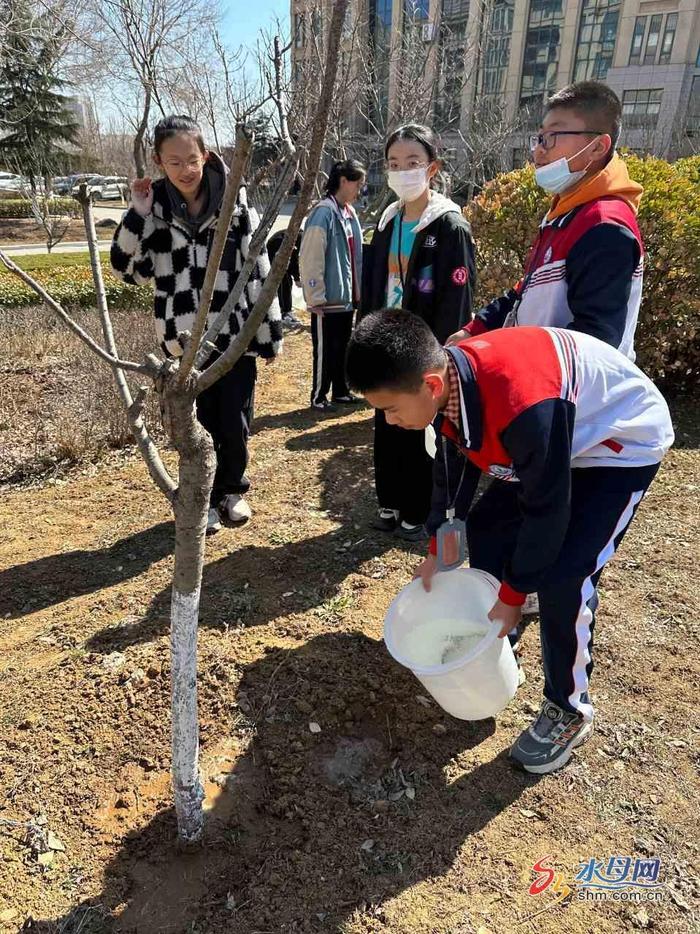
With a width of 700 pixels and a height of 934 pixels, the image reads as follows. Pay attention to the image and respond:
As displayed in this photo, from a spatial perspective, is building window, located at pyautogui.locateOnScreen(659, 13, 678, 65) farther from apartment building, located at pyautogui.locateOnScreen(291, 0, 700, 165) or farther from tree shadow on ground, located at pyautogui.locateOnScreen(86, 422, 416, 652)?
tree shadow on ground, located at pyautogui.locateOnScreen(86, 422, 416, 652)

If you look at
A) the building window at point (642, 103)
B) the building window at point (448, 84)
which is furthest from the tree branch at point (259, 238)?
the building window at point (642, 103)

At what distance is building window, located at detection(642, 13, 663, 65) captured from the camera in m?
32.0

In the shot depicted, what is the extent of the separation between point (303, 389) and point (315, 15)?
4.99 m

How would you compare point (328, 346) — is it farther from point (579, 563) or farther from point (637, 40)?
point (637, 40)

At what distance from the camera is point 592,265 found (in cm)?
184

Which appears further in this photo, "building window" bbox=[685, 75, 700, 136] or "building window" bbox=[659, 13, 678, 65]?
"building window" bbox=[659, 13, 678, 65]

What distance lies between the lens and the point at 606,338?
6.05 ft

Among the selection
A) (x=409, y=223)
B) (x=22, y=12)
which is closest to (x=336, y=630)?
(x=409, y=223)

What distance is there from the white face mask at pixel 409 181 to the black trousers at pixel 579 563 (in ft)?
4.87

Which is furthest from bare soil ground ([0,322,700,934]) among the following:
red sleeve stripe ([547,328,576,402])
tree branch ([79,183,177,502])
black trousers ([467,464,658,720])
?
red sleeve stripe ([547,328,576,402])

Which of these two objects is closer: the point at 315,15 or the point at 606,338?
the point at 606,338

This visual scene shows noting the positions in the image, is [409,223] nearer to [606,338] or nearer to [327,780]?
[606,338]

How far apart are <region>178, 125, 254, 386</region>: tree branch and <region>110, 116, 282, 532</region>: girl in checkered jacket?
4.84ft

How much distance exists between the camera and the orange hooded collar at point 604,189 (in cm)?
194
